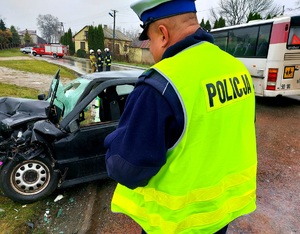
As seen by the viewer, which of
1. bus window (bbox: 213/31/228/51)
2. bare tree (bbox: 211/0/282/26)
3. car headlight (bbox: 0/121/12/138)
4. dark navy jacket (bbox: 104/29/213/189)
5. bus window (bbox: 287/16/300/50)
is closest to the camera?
dark navy jacket (bbox: 104/29/213/189)

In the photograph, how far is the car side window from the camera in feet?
10.6

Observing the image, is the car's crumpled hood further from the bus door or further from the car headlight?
the bus door

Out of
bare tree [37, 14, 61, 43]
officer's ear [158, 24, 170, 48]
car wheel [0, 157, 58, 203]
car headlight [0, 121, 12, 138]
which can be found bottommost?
car wheel [0, 157, 58, 203]

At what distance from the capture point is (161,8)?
1.05 meters

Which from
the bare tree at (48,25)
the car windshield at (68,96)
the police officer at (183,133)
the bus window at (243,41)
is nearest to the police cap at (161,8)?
the police officer at (183,133)

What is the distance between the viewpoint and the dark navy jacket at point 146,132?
0.93 m

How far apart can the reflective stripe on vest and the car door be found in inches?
71.5

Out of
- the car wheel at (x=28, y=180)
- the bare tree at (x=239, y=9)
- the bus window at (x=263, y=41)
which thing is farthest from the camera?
the bare tree at (x=239, y=9)

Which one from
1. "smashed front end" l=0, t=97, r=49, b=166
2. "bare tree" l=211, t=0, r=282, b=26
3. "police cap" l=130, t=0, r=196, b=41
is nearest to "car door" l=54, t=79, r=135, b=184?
"smashed front end" l=0, t=97, r=49, b=166

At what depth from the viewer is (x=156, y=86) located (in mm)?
929

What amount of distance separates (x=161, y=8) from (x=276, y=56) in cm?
723

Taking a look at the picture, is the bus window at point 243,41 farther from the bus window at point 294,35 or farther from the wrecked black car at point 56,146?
the wrecked black car at point 56,146

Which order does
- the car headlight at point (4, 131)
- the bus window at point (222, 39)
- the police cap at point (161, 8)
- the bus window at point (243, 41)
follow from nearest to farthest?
the police cap at point (161, 8), the car headlight at point (4, 131), the bus window at point (243, 41), the bus window at point (222, 39)

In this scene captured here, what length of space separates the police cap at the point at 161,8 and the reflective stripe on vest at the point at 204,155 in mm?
182
